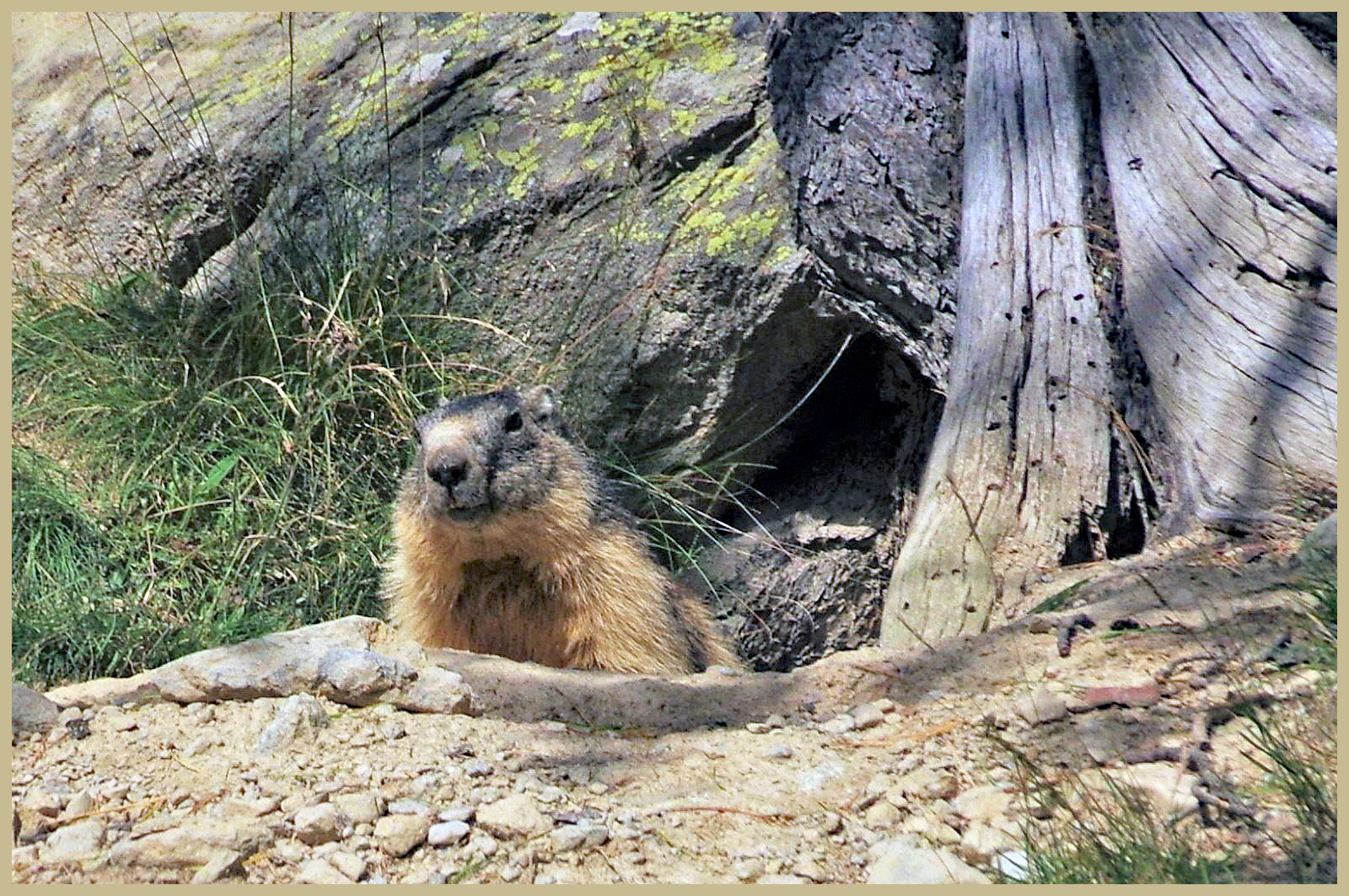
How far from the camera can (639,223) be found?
7.45 m

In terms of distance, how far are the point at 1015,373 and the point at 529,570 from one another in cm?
254

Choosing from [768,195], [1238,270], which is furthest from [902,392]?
[1238,270]

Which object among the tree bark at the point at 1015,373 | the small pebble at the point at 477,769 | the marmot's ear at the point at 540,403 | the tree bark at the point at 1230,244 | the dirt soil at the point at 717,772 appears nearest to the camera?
the dirt soil at the point at 717,772

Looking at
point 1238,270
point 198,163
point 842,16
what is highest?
point 842,16

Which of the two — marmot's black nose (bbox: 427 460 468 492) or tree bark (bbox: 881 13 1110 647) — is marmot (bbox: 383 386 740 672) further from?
tree bark (bbox: 881 13 1110 647)

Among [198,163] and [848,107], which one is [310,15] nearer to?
[198,163]

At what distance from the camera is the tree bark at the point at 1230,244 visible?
19.2 ft

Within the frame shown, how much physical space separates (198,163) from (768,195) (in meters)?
3.33

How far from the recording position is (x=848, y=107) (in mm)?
7406

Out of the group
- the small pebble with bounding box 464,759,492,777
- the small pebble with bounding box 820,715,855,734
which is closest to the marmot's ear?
the small pebble with bounding box 820,715,855,734

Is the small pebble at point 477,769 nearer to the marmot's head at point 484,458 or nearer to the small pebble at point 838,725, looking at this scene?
the small pebble at point 838,725

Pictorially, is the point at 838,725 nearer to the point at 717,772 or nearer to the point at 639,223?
the point at 717,772

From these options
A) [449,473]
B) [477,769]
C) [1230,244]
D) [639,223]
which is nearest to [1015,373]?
[1230,244]

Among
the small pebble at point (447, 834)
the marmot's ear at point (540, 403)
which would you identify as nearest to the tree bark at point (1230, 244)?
the marmot's ear at point (540, 403)
